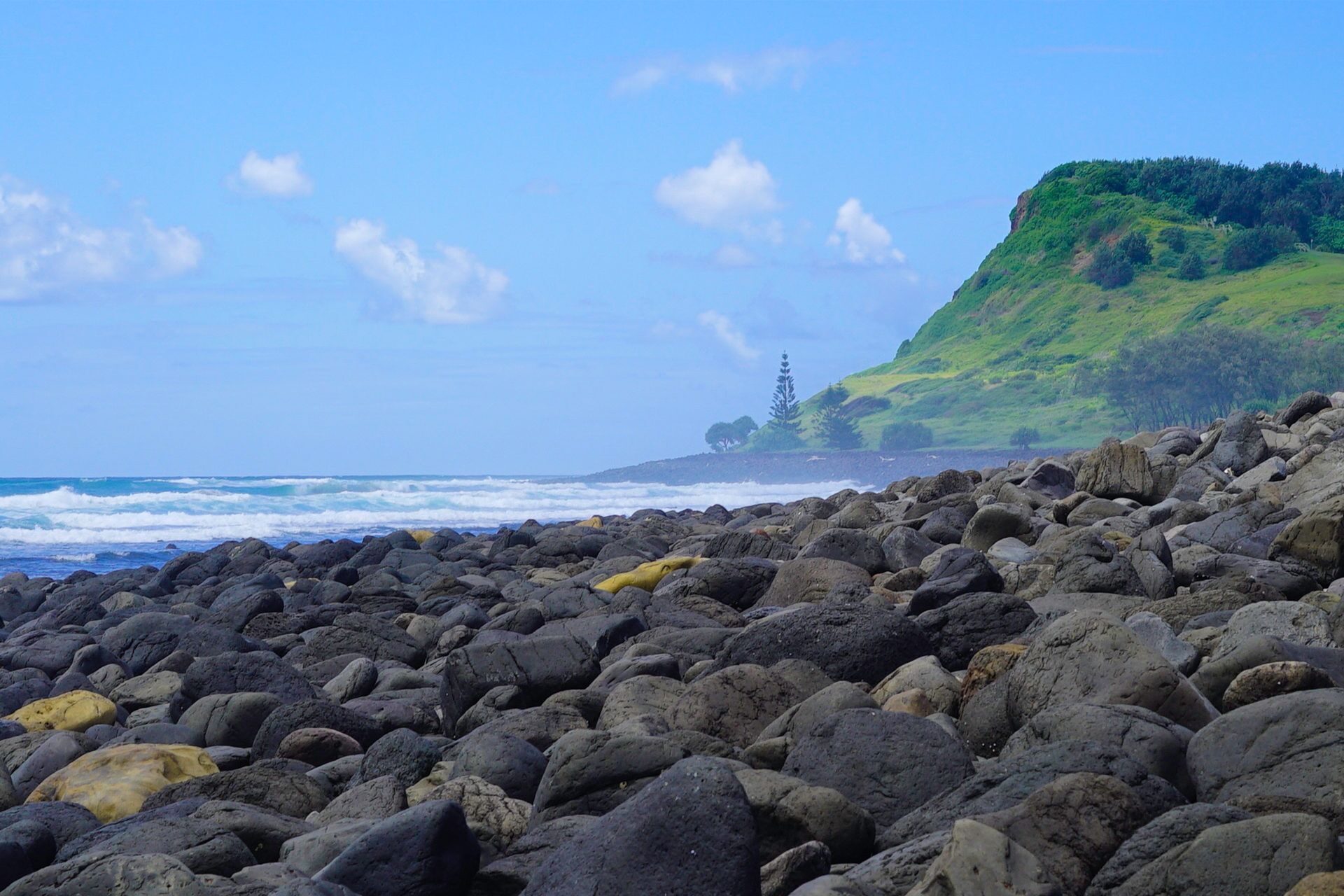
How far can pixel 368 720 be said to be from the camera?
5.78m

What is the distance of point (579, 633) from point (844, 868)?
3971mm

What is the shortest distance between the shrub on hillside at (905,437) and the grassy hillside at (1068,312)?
0.60 metres

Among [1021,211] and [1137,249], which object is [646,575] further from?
[1021,211]

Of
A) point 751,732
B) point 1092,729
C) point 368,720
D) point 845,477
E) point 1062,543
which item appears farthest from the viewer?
point 845,477

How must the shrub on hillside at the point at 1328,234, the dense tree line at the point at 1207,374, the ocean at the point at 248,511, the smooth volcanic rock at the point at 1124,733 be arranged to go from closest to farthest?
the smooth volcanic rock at the point at 1124,733 → the ocean at the point at 248,511 → the dense tree line at the point at 1207,374 → the shrub on hillside at the point at 1328,234

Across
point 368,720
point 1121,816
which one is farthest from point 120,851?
point 1121,816

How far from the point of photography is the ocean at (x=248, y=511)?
25.2 m

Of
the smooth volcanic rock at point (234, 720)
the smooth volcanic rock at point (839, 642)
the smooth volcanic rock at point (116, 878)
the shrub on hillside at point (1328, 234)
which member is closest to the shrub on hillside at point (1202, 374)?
the shrub on hillside at point (1328, 234)

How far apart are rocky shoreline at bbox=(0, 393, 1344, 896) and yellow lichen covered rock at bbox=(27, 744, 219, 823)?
0.05 ft

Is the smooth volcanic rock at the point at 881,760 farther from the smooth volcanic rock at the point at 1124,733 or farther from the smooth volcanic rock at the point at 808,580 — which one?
the smooth volcanic rock at the point at 808,580

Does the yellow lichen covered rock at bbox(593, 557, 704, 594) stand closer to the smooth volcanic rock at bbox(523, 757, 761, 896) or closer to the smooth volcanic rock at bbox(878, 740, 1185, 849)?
the smooth volcanic rock at bbox(878, 740, 1185, 849)

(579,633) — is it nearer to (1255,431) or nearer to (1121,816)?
(1121,816)

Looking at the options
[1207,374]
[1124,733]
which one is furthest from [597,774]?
[1207,374]

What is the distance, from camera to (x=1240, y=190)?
233 ft
